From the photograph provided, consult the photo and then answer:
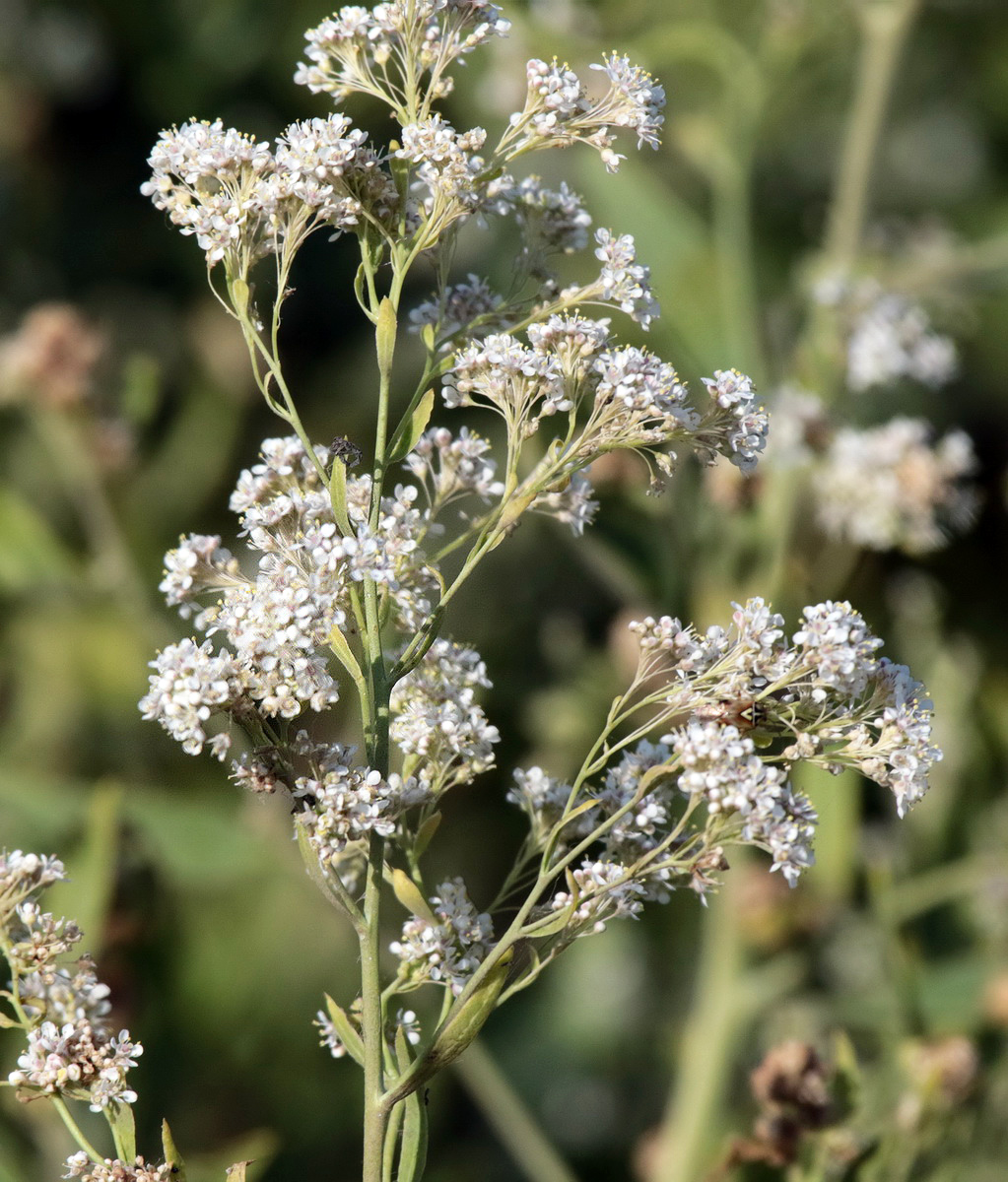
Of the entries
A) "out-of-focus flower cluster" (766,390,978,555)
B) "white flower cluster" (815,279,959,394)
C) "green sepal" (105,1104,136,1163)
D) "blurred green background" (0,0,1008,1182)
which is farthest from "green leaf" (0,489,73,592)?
"green sepal" (105,1104,136,1163)

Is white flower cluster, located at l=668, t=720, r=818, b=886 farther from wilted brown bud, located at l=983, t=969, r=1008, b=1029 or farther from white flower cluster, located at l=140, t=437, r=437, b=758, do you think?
wilted brown bud, located at l=983, t=969, r=1008, b=1029

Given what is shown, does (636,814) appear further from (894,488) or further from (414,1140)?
(894,488)

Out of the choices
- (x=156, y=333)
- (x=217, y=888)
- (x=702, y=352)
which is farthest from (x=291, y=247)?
(x=156, y=333)

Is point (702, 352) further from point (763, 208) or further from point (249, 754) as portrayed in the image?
point (763, 208)

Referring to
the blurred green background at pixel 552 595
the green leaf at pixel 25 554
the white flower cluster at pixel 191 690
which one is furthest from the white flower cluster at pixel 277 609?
the green leaf at pixel 25 554

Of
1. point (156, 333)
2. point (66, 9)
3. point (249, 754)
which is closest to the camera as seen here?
point (249, 754)

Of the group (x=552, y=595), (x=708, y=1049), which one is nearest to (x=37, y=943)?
(x=708, y=1049)

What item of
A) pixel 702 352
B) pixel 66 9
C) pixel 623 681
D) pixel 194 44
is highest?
pixel 66 9
